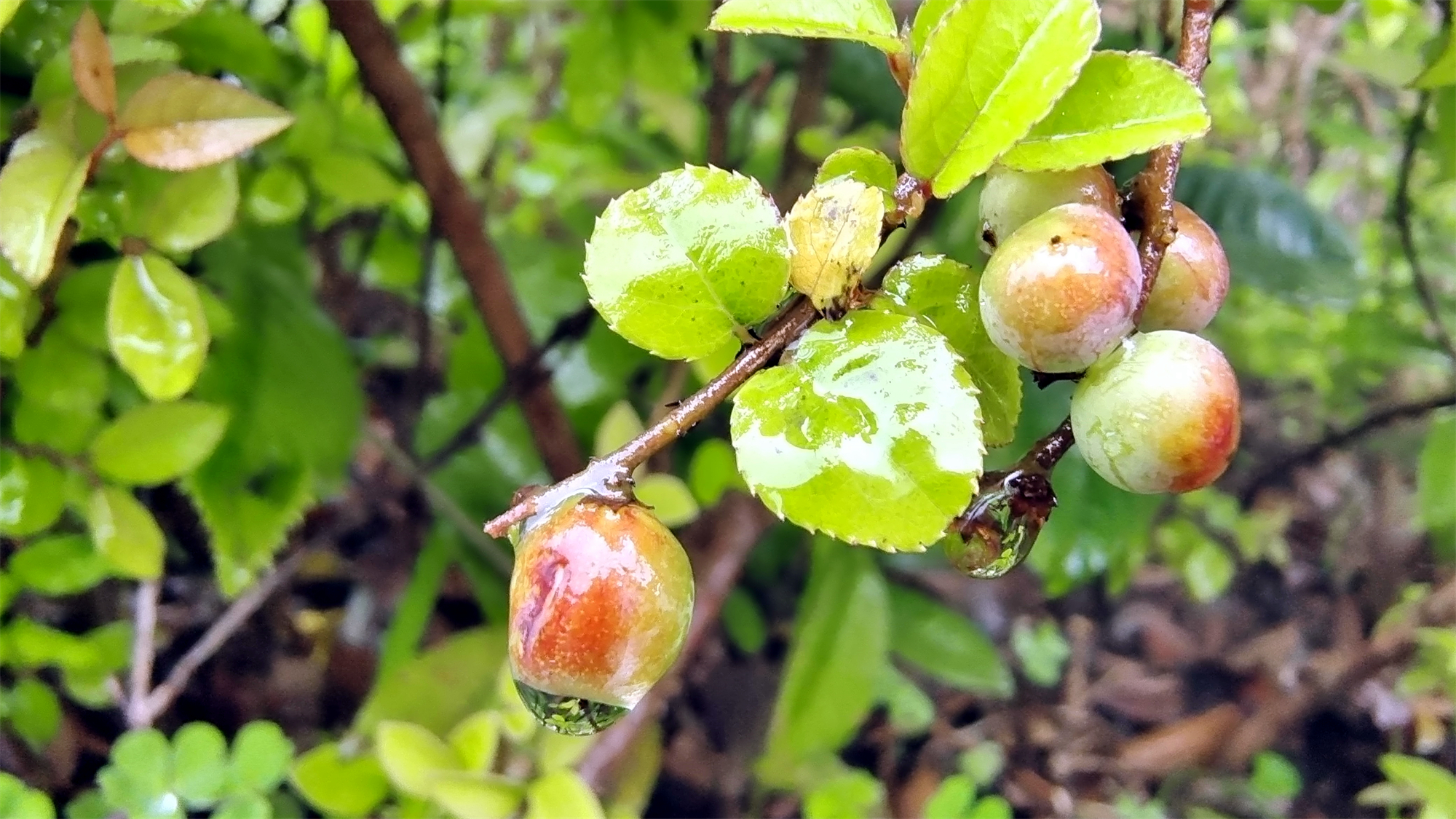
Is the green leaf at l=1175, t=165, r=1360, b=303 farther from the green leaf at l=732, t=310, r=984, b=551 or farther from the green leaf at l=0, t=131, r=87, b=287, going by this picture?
the green leaf at l=0, t=131, r=87, b=287

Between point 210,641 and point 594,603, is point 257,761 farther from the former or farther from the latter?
point 594,603

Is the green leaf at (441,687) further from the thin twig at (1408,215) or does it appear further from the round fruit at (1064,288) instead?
the thin twig at (1408,215)

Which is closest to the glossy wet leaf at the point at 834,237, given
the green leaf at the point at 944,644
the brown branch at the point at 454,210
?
the brown branch at the point at 454,210

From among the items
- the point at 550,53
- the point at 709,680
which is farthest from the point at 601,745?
the point at 550,53

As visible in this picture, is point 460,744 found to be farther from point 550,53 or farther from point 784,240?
point 550,53

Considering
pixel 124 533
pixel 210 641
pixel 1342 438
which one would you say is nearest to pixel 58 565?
pixel 124 533
